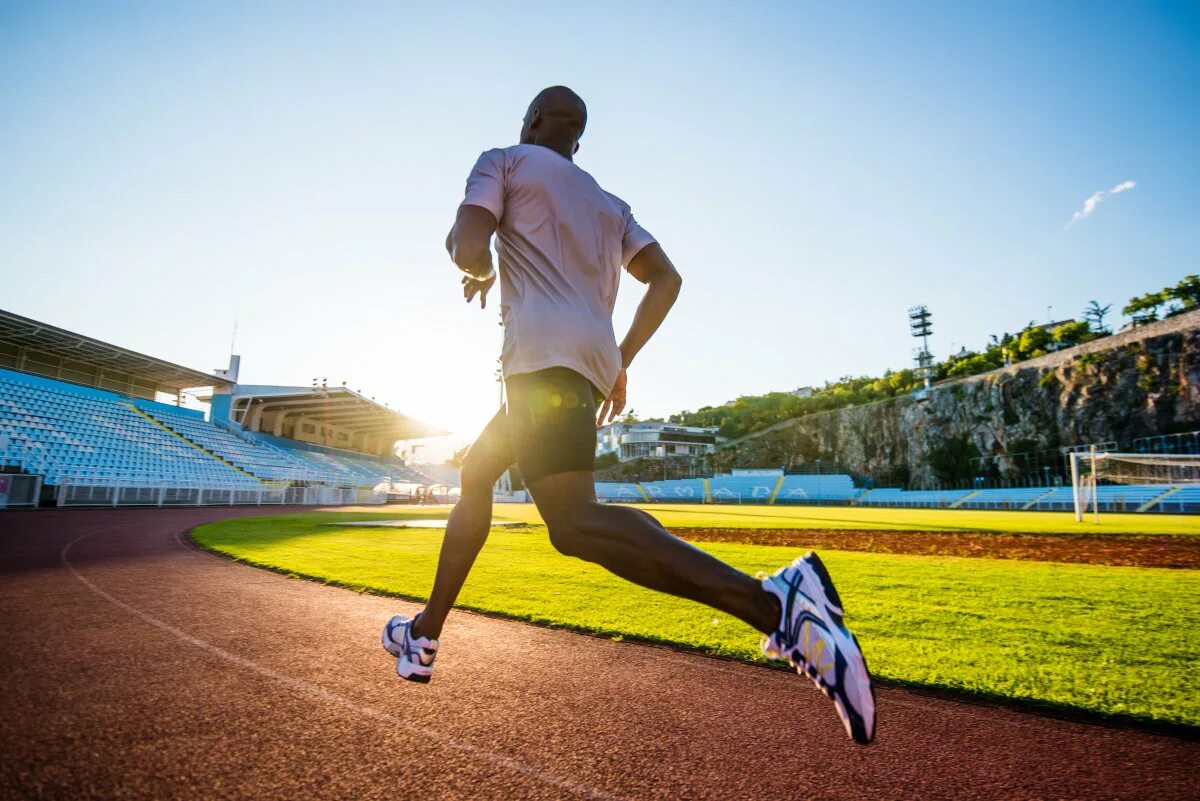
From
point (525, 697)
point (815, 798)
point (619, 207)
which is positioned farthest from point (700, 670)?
point (619, 207)

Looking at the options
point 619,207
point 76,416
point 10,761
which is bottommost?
point 10,761

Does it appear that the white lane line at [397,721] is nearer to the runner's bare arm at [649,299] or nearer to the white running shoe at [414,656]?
the white running shoe at [414,656]

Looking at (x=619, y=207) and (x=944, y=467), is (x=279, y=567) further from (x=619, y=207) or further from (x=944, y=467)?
(x=944, y=467)

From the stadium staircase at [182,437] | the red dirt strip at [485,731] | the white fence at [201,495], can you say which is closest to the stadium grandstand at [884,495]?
the white fence at [201,495]

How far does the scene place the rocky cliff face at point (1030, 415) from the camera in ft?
150

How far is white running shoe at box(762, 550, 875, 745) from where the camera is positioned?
149cm

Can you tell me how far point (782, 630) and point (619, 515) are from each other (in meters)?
0.53

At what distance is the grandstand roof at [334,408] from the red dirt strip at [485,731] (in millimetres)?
37607

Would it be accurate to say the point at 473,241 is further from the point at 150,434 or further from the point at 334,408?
the point at 334,408

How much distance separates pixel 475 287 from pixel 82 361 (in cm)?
3731

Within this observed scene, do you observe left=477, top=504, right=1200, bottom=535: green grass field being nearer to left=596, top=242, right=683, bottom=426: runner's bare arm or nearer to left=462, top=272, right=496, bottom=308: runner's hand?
left=596, top=242, right=683, bottom=426: runner's bare arm

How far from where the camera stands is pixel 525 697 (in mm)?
2354

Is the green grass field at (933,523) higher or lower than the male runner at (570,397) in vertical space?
lower

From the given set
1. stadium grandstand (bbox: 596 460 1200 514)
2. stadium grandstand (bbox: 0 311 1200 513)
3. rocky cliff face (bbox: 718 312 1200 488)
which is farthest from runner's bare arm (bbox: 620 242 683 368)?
rocky cliff face (bbox: 718 312 1200 488)
